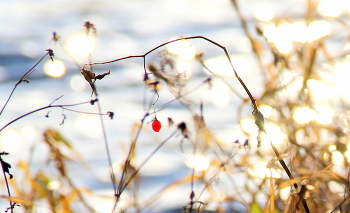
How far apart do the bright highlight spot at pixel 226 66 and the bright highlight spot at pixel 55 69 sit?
956 mm

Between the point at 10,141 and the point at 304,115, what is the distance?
5.61 feet

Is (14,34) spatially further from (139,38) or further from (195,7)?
(195,7)

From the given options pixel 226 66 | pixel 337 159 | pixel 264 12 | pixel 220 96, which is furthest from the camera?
pixel 264 12

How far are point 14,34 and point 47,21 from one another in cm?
29

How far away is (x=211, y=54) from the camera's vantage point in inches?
140

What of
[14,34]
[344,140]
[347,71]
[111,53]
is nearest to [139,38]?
[111,53]

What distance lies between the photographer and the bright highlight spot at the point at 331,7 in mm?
3260

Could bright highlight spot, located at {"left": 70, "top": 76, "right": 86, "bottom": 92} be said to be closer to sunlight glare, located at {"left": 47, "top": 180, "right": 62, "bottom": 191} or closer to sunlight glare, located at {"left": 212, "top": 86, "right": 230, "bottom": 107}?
sunlight glare, located at {"left": 212, "top": 86, "right": 230, "bottom": 107}

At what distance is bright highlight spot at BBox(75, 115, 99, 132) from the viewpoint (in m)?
2.93

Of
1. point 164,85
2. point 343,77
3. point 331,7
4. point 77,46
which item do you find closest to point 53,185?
point 343,77

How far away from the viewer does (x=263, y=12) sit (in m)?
3.93

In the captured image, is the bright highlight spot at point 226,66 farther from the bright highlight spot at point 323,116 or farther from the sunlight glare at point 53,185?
the sunlight glare at point 53,185

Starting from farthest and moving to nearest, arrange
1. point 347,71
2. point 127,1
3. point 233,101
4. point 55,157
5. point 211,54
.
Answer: point 127,1
point 211,54
point 233,101
point 347,71
point 55,157

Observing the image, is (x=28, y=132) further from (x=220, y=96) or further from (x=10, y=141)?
(x=220, y=96)
